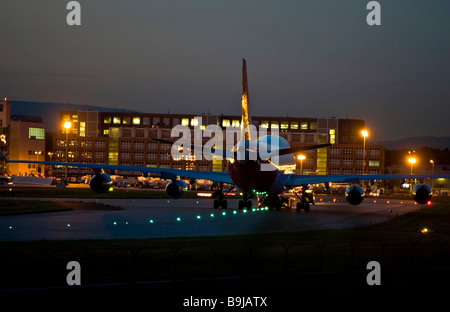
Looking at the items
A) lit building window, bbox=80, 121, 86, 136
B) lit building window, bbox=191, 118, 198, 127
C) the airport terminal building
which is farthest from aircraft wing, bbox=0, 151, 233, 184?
lit building window, bbox=80, 121, 86, 136

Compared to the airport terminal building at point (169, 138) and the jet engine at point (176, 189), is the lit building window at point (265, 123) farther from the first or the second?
the jet engine at point (176, 189)

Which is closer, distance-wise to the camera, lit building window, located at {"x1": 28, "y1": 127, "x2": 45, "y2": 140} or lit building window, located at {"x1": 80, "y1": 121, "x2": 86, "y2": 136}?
lit building window, located at {"x1": 80, "y1": 121, "x2": 86, "y2": 136}

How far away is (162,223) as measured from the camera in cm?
4562

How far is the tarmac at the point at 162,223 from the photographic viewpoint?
3778cm

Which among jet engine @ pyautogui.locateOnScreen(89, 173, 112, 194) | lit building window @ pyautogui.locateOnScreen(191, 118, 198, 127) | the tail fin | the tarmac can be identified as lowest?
the tarmac

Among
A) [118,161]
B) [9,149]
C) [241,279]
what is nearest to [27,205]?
[241,279]

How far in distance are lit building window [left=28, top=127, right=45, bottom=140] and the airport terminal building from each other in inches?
242

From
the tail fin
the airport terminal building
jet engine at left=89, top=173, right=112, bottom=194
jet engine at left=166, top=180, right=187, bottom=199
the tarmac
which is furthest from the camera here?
the airport terminal building

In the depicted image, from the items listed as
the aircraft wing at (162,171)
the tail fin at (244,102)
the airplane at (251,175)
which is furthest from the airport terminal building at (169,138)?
the tail fin at (244,102)

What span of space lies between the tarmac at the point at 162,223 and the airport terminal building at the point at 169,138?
10015cm

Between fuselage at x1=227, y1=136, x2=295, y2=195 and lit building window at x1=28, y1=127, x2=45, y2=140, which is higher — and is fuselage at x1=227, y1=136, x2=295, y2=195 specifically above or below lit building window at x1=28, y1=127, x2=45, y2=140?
below

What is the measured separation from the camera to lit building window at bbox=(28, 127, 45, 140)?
578 feet

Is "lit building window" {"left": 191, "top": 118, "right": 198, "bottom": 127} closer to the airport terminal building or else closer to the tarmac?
the airport terminal building
